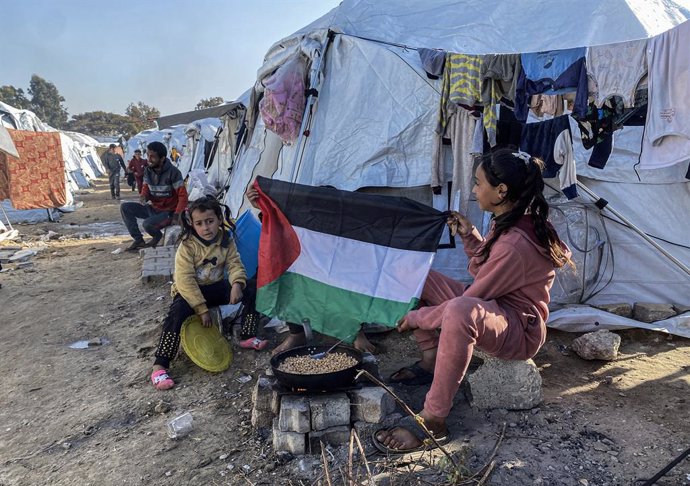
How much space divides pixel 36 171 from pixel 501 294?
38.8 feet

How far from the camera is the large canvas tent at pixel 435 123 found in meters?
4.41

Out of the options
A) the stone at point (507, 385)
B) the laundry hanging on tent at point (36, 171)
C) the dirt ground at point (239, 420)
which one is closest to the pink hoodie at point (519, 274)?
the stone at point (507, 385)

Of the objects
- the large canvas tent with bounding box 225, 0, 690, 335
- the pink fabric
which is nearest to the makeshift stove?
the pink fabric

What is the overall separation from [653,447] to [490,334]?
1.07m

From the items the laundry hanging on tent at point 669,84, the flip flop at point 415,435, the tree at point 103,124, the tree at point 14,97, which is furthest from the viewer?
the tree at point 103,124

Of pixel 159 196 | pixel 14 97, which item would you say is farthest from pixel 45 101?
pixel 159 196

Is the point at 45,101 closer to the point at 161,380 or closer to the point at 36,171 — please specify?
the point at 36,171

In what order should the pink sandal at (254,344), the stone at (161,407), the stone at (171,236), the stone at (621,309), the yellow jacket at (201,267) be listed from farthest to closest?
the stone at (171,236), the stone at (621,309), the pink sandal at (254,344), the yellow jacket at (201,267), the stone at (161,407)

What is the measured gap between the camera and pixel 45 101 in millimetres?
55656

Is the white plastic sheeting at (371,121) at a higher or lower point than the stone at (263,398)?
higher

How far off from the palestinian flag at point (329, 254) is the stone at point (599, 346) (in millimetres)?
1534

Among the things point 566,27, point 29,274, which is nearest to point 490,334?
point 566,27

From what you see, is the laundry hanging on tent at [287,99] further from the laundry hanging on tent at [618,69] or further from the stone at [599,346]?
the stone at [599,346]

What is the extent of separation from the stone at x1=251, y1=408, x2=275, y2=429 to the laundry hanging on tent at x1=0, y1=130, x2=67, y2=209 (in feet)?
33.3
